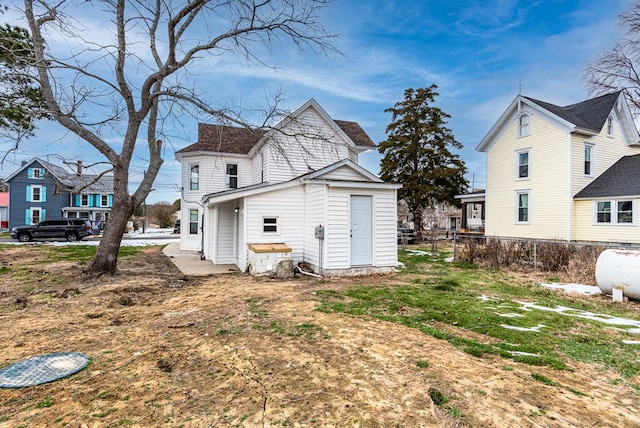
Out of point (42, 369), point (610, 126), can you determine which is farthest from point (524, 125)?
point (42, 369)

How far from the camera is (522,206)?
18.5m

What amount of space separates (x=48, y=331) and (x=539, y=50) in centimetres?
2070

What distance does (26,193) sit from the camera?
34.0m

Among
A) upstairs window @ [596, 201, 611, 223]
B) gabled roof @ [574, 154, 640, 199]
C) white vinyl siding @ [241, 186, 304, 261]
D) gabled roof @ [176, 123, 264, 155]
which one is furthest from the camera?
gabled roof @ [176, 123, 264, 155]

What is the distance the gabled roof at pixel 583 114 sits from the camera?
53.9 feet

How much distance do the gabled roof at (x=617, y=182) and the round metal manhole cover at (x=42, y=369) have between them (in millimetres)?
19963

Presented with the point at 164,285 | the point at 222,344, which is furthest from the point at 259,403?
the point at 164,285

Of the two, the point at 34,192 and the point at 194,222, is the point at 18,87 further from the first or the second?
the point at 34,192

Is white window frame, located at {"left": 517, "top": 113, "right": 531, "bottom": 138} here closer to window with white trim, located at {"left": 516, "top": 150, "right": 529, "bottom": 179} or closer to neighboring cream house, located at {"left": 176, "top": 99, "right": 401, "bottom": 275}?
window with white trim, located at {"left": 516, "top": 150, "right": 529, "bottom": 179}

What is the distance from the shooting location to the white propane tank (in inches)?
266

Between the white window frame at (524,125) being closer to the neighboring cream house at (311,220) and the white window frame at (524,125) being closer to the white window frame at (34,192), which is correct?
the neighboring cream house at (311,220)

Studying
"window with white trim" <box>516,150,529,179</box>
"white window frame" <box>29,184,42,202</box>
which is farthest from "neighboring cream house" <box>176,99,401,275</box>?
"white window frame" <box>29,184,42,202</box>

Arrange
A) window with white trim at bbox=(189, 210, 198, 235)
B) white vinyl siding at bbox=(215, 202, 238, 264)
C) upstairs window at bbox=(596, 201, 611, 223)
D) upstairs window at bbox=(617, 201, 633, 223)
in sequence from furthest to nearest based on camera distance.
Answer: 1. window with white trim at bbox=(189, 210, 198, 235)
2. upstairs window at bbox=(596, 201, 611, 223)
3. upstairs window at bbox=(617, 201, 633, 223)
4. white vinyl siding at bbox=(215, 202, 238, 264)

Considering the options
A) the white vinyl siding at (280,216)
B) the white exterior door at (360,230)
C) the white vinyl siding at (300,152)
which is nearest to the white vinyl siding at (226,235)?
the white vinyl siding at (300,152)
